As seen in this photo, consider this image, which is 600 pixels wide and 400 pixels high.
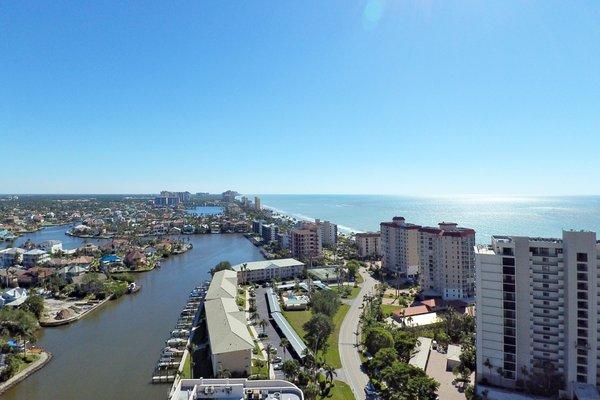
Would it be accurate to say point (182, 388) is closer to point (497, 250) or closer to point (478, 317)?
point (478, 317)

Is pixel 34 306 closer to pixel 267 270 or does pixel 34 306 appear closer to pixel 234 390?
pixel 267 270

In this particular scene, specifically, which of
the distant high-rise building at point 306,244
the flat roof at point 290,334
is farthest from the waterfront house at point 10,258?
the flat roof at point 290,334

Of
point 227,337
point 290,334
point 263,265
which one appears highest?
point 227,337

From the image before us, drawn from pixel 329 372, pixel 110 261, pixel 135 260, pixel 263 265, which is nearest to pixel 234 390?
pixel 329 372

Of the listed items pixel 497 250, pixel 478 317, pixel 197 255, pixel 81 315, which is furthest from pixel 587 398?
pixel 197 255

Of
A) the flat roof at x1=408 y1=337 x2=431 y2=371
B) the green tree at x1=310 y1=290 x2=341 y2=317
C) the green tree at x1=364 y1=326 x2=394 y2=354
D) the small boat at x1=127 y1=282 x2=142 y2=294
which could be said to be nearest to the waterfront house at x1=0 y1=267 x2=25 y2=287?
the small boat at x1=127 y1=282 x2=142 y2=294

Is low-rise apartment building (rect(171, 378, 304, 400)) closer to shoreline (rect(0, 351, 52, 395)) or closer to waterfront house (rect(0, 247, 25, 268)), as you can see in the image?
shoreline (rect(0, 351, 52, 395))

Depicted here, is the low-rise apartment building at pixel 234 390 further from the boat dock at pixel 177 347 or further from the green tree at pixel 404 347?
the green tree at pixel 404 347
